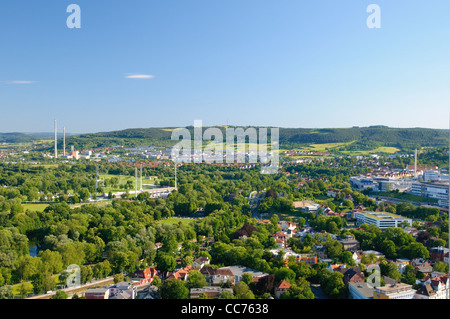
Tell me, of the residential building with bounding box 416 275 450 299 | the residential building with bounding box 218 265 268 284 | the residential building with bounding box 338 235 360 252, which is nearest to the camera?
the residential building with bounding box 416 275 450 299

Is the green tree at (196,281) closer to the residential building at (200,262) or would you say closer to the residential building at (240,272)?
the residential building at (240,272)

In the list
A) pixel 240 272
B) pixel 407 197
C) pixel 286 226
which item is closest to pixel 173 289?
pixel 240 272

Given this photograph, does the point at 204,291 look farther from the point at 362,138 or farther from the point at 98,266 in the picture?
the point at 362,138

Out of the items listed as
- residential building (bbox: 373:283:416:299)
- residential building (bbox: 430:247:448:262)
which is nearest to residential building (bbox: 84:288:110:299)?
residential building (bbox: 373:283:416:299)

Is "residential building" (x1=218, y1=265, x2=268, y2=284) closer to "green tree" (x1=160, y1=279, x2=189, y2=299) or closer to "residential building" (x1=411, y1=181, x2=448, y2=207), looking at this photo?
"green tree" (x1=160, y1=279, x2=189, y2=299)

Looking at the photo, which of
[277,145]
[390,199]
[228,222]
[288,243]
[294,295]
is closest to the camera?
[294,295]

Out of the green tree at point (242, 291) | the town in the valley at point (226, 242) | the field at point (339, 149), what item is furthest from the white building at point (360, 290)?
the field at point (339, 149)
